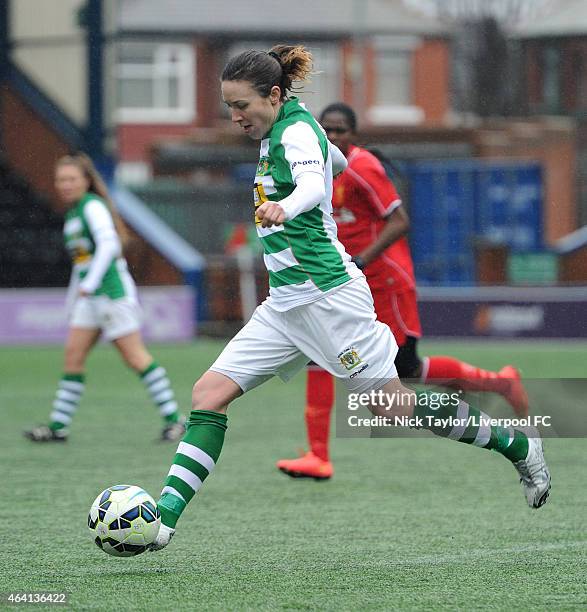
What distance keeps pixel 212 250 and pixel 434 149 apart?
678 centimetres

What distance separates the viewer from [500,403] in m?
Result: 8.30

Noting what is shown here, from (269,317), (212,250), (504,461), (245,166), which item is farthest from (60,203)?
(269,317)

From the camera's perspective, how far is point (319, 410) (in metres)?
7.93

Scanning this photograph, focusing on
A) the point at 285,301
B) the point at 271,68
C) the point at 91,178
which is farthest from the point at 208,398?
the point at 91,178

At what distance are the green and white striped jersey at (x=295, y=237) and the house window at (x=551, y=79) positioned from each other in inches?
1697

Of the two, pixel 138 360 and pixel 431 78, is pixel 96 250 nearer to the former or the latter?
pixel 138 360

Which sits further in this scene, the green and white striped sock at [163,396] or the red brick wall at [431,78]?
the red brick wall at [431,78]

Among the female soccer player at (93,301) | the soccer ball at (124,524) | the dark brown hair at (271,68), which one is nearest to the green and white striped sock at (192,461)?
the soccer ball at (124,524)

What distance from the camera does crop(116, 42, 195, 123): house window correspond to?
1781 inches

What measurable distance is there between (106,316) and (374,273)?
258 cm

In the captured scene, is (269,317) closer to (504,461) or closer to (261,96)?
(261,96)

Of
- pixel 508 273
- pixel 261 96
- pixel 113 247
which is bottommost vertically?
pixel 508 273

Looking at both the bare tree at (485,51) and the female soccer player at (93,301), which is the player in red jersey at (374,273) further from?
the bare tree at (485,51)

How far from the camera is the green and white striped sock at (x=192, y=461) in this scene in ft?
18.0
